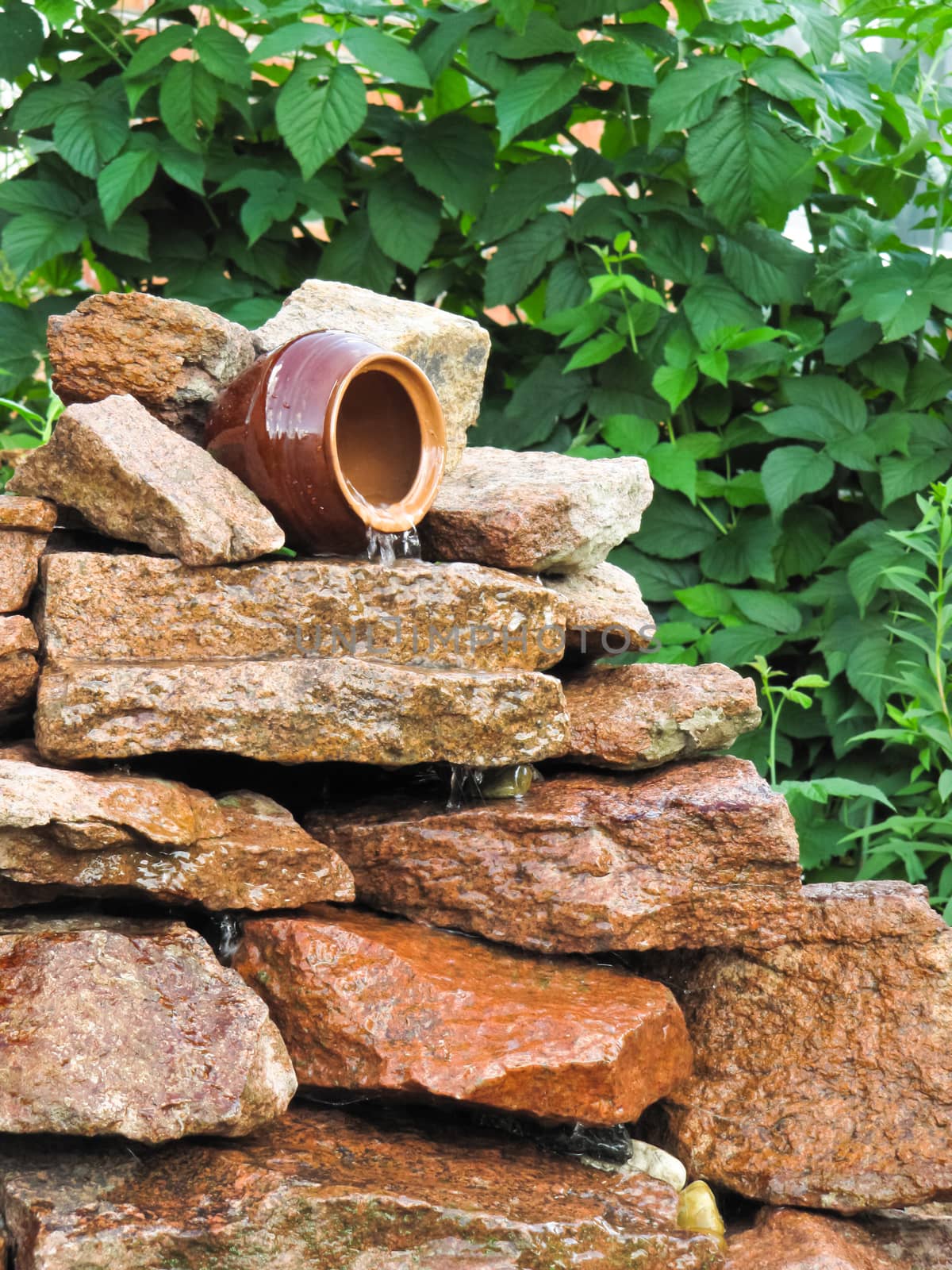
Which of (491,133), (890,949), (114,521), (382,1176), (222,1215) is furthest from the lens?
(491,133)

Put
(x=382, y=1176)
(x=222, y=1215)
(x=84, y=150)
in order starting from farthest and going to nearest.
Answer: (x=84, y=150) → (x=382, y=1176) → (x=222, y=1215)

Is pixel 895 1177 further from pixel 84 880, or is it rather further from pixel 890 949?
pixel 84 880

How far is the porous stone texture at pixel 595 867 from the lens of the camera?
8.17 feet

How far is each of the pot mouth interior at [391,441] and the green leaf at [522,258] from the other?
129 cm

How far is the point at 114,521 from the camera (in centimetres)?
244

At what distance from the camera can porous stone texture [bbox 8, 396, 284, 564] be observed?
2.37m

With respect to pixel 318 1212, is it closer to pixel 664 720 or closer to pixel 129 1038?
pixel 129 1038

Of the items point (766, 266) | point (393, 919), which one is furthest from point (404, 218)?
point (393, 919)

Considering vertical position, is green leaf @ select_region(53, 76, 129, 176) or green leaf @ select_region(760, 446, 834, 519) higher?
green leaf @ select_region(53, 76, 129, 176)

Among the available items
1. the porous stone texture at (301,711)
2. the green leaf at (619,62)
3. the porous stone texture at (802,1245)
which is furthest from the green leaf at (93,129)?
the porous stone texture at (802,1245)

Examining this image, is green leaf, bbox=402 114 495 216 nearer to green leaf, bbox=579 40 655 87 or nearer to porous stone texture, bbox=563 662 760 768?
green leaf, bbox=579 40 655 87

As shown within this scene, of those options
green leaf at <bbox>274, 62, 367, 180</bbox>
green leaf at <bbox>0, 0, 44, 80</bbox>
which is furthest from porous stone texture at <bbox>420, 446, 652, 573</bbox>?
green leaf at <bbox>0, 0, 44, 80</bbox>

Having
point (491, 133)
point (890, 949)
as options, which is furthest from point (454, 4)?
point (890, 949)

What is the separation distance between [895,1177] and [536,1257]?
812 millimetres
